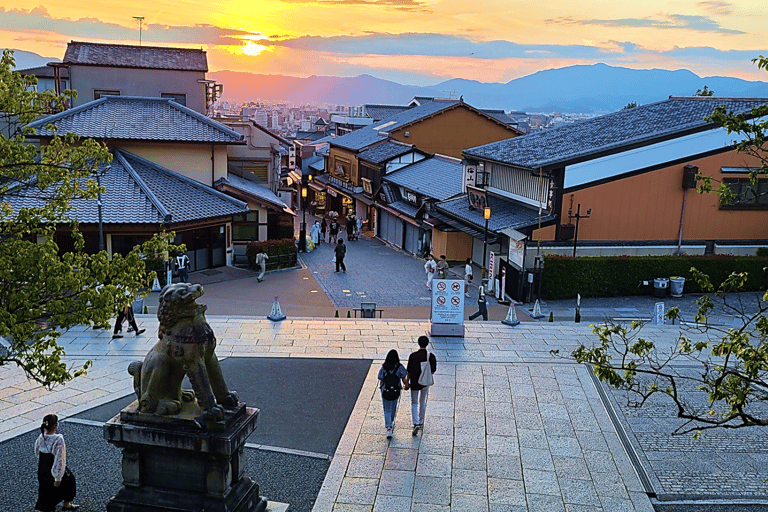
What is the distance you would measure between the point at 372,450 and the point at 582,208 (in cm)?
1727

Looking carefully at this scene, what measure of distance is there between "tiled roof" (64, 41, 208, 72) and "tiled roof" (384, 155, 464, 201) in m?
15.4

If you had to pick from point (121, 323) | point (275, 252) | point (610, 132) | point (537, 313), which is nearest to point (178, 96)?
point (275, 252)

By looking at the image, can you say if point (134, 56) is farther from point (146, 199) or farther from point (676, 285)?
point (676, 285)

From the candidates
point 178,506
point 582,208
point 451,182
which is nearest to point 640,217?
point 582,208

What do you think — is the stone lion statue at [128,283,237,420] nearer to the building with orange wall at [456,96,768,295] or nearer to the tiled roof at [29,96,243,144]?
the building with orange wall at [456,96,768,295]

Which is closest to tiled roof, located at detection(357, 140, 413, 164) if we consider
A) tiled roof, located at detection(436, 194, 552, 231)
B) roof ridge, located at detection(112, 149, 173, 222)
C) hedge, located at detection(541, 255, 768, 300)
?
tiled roof, located at detection(436, 194, 552, 231)

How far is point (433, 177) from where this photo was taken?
40.1 m

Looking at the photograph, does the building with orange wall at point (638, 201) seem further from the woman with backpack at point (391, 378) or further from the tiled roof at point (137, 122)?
the tiled roof at point (137, 122)

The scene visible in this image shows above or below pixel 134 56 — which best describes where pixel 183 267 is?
below

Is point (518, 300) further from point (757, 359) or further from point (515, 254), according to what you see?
point (757, 359)

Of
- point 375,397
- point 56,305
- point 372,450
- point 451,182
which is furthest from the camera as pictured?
point 451,182

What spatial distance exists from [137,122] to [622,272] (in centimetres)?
2371

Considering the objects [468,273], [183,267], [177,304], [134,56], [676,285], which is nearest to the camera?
[177,304]

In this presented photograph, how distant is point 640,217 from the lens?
85.4 feet
